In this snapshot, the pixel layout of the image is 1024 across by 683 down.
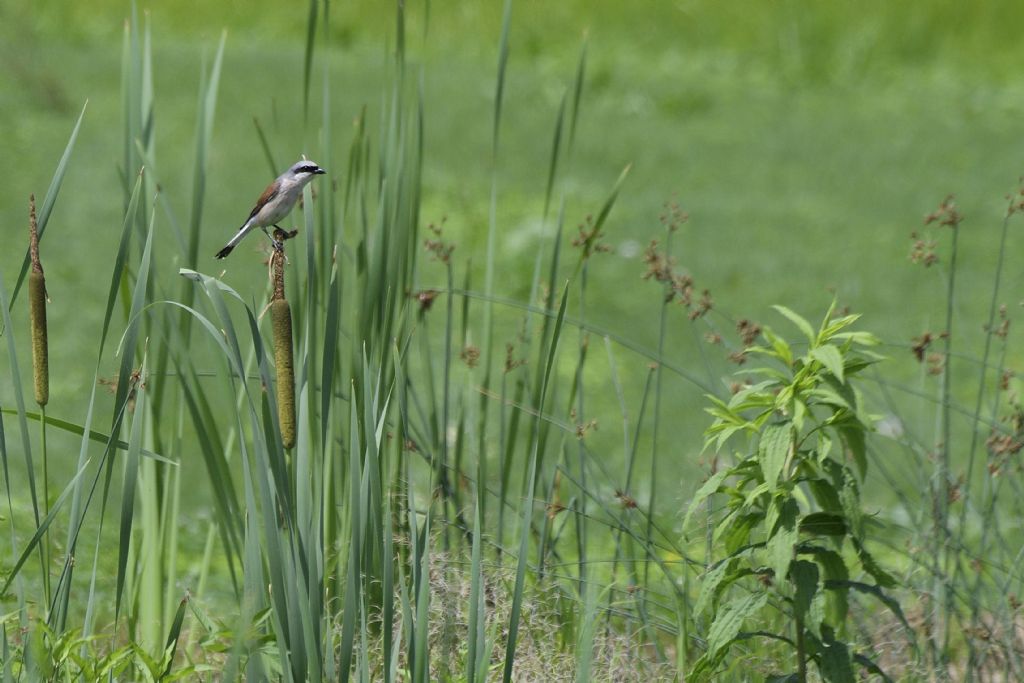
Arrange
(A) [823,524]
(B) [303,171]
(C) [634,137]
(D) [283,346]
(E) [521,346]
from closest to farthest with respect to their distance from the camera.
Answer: (D) [283,346], (B) [303,171], (A) [823,524], (E) [521,346], (C) [634,137]

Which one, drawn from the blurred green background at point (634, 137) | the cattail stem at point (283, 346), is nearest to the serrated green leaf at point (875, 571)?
the cattail stem at point (283, 346)

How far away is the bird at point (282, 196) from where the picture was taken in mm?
1412

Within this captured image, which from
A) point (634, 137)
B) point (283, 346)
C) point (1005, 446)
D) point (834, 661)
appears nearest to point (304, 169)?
point (283, 346)

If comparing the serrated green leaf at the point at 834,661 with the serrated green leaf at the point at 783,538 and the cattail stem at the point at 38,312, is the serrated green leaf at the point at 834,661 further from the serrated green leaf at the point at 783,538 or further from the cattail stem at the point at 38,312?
the cattail stem at the point at 38,312

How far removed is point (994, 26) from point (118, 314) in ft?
17.8

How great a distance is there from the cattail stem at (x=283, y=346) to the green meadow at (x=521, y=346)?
1 centimetres

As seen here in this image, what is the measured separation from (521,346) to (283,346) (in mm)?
925

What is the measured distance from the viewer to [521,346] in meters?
2.20

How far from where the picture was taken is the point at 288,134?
682 cm

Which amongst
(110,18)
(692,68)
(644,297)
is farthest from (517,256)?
(110,18)

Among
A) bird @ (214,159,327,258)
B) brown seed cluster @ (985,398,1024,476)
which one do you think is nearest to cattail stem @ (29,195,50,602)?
bird @ (214,159,327,258)

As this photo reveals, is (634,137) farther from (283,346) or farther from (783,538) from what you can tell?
(283,346)

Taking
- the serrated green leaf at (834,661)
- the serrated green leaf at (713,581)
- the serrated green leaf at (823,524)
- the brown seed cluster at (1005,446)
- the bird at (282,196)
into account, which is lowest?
the serrated green leaf at (834,661)

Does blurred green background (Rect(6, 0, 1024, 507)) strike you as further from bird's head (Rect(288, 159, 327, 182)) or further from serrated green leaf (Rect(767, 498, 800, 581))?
bird's head (Rect(288, 159, 327, 182))
